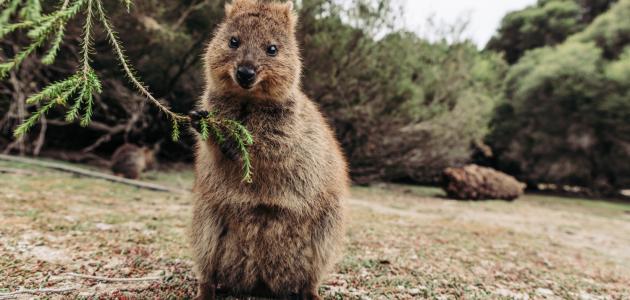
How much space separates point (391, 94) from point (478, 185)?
9.27 ft

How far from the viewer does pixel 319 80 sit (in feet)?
26.5

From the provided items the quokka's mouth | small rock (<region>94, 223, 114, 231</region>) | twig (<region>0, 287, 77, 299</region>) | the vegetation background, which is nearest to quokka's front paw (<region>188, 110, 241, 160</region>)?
the quokka's mouth

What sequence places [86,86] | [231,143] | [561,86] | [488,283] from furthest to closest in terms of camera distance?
1. [561,86]
2. [488,283]
3. [231,143]
4. [86,86]

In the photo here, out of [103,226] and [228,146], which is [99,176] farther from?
[228,146]

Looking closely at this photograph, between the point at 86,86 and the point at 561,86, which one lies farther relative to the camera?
the point at 561,86

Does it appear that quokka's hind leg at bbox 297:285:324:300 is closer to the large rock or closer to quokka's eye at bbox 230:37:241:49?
quokka's eye at bbox 230:37:241:49

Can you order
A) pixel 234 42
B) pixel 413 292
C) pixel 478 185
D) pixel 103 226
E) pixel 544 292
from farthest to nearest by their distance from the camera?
pixel 478 185, pixel 103 226, pixel 544 292, pixel 413 292, pixel 234 42

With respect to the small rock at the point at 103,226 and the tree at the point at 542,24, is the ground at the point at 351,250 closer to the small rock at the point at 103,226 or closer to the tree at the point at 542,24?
the small rock at the point at 103,226

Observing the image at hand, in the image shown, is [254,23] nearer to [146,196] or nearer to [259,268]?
[259,268]

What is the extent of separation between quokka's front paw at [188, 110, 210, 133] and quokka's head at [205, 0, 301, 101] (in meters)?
0.29

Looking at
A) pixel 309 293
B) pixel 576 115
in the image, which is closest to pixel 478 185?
pixel 576 115

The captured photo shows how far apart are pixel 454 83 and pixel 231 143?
28.4 feet

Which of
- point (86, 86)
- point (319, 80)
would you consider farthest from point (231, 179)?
point (319, 80)

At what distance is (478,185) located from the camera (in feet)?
29.2
